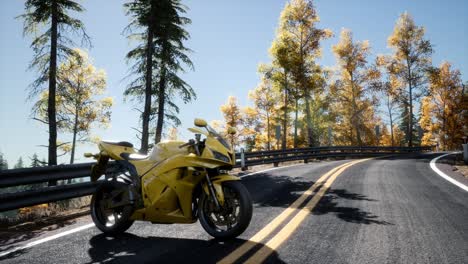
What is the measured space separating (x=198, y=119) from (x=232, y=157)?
60 centimetres

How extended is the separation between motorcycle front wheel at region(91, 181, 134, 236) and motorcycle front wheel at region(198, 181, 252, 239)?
40.3 inches

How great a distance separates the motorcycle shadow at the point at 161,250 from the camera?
3473 millimetres

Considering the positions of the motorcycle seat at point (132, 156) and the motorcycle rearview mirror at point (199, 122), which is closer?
the motorcycle rearview mirror at point (199, 122)

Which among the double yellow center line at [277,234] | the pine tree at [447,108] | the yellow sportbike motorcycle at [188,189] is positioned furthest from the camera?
the pine tree at [447,108]

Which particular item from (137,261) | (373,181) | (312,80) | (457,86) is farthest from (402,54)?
(137,261)

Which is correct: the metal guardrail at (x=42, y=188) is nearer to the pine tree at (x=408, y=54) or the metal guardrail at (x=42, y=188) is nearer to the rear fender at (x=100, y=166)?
the rear fender at (x=100, y=166)

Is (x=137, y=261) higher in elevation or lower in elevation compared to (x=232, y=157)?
lower

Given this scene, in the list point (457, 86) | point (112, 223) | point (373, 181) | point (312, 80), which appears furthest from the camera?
point (457, 86)

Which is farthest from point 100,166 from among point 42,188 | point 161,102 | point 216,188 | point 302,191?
point 161,102

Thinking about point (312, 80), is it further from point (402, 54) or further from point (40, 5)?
point (40, 5)

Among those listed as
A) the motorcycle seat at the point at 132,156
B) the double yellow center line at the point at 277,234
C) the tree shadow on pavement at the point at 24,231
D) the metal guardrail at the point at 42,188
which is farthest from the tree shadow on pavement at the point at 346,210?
the metal guardrail at the point at 42,188

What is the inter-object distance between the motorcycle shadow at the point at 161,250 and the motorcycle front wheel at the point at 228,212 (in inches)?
4.8

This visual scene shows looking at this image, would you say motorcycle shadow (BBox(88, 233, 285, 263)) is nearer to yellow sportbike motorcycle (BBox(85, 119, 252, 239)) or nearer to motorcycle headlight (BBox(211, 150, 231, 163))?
yellow sportbike motorcycle (BBox(85, 119, 252, 239))

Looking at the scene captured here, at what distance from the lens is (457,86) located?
150 feet
